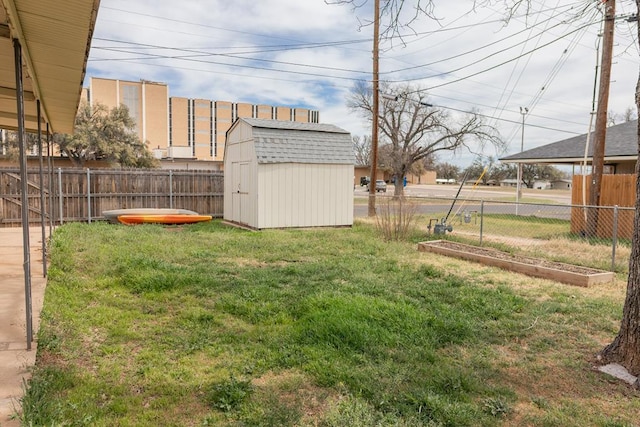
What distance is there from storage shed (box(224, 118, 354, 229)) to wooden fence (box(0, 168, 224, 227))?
6.18 ft

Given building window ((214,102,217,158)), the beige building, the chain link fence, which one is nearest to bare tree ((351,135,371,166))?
the beige building

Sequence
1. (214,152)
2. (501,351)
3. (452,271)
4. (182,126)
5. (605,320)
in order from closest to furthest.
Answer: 1. (501,351)
2. (605,320)
3. (452,271)
4. (182,126)
5. (214,152)

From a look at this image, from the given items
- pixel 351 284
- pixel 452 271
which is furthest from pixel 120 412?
pixel 452 271

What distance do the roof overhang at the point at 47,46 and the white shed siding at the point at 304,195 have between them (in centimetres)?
629

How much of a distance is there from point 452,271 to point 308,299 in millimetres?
3265

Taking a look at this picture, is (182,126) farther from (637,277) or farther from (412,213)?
(637,277)

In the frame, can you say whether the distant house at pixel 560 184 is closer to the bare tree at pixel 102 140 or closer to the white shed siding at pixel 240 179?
the bare tree at pixel 102 140

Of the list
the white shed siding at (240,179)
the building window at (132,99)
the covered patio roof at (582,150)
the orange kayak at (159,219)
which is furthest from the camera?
the building window at (132,99)

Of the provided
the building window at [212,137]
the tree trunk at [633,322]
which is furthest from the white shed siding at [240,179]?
the building window at [212,137]

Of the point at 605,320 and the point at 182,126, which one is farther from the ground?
the point at 182,126

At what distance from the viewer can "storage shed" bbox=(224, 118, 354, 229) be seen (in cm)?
1206

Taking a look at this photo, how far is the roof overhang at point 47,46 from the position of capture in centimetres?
280

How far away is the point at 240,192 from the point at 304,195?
208 centimetres

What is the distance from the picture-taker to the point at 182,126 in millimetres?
66188
